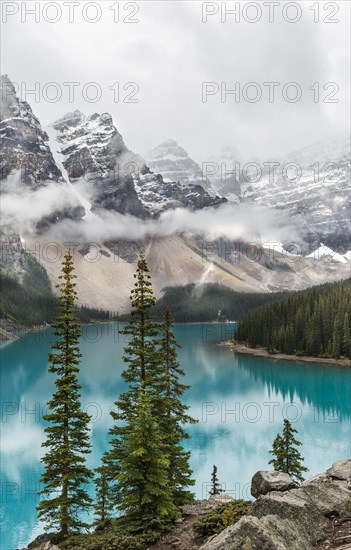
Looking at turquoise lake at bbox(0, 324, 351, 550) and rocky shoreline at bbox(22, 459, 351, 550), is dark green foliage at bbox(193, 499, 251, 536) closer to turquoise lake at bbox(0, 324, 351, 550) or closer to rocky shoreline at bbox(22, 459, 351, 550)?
rocky shoreline at bbox(22, 459, 351, 550)

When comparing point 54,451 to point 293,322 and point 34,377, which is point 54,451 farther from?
point 293,322

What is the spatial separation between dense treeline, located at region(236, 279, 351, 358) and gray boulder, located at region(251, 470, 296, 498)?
100992 mm

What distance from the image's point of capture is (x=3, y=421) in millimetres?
64625

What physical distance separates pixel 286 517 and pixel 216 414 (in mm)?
55663

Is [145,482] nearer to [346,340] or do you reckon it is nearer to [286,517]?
[286,517]

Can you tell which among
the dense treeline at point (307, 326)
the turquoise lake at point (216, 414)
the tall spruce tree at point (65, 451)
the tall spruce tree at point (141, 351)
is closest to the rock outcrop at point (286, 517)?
the tall spruce tree at point (141, 351)

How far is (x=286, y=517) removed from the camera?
14.0 m

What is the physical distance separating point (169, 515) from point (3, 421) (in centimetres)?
5363

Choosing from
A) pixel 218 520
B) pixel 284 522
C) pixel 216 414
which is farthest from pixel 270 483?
pixel 216 414

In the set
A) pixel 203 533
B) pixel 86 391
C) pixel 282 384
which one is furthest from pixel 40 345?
pixel 203 533

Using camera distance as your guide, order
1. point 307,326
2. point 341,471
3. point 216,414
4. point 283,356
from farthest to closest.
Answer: point 307,326, point 283,356, point 216,414, point 341,471

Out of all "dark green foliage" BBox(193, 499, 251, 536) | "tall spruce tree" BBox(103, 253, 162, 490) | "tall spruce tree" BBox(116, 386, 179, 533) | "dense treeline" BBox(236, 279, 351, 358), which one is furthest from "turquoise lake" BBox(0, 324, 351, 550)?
"dark green foliage" BBox(193, 499, 251, 536)

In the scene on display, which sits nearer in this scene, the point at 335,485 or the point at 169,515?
the point at 335,485

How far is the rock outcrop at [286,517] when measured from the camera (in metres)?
11.5
